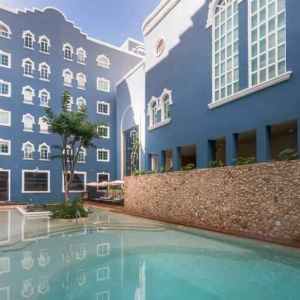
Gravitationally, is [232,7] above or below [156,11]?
below

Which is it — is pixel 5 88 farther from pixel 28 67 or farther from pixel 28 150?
pixel 28 150

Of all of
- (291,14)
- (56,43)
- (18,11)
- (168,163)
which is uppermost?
(18,11)

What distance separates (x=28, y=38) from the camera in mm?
28594

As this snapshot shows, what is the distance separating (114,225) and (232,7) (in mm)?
10561

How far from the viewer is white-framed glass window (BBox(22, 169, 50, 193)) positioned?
2777 centimetres

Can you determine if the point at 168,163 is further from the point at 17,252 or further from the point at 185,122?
the point at 17,252

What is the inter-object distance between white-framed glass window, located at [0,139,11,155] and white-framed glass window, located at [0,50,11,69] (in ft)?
20.9

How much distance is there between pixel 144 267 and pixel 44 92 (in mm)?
25027

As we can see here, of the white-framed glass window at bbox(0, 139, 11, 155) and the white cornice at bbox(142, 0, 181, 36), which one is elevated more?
the white cornice at bbox(142, 0, 181, 36)

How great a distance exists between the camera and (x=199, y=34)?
51.4ft

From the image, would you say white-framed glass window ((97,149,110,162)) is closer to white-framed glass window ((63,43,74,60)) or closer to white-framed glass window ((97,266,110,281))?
white-framed glass window ((63,43,74,60))

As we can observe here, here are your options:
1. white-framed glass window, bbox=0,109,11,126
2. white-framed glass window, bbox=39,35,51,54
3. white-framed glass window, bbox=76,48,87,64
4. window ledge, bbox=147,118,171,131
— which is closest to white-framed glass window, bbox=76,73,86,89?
white-framed glass window, bbox=76,48,87,64

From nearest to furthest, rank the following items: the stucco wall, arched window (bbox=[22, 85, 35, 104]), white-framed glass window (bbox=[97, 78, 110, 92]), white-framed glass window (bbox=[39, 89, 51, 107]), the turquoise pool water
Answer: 1. the turquoise pool water
2. the stucco wall
3. arched window (bbox=[22, 85, 35, 104])
4. white-framed glass window (bbox=[39, 89, 51, 107])
5. white-framed glass window (bbox=[97, 78, 110, 92])

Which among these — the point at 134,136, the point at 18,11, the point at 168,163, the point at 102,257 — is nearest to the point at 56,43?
the point at 18,11
